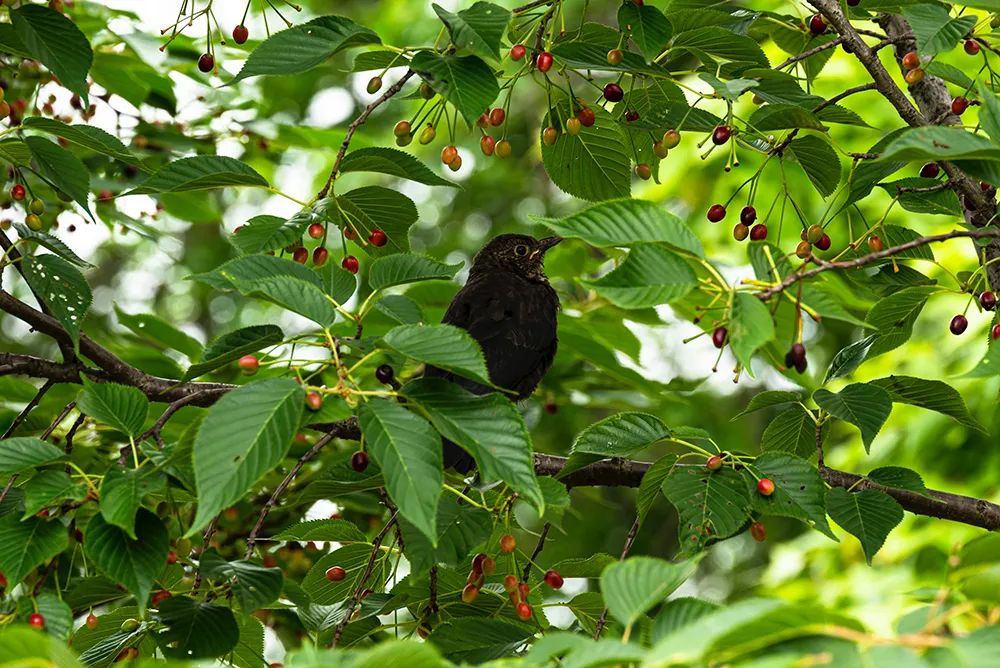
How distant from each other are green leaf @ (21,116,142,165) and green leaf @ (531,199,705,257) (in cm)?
96

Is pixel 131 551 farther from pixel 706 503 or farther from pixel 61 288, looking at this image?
pixel 706 503

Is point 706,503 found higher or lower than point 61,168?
lower

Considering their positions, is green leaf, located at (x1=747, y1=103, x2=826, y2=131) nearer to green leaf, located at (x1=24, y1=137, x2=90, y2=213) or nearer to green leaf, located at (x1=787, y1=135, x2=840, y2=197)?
green leaf, located at (x1=787, y1=135, x2=840, y2=197)

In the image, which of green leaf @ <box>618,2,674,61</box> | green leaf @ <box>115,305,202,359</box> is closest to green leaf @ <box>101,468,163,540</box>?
green leaf @ <box>618,2,674,61</box>

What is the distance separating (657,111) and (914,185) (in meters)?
0.49

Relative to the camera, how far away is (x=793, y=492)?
5.72 ft

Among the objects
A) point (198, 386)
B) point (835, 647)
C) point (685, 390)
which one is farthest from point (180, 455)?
point (685, 390)

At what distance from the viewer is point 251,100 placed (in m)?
3.27

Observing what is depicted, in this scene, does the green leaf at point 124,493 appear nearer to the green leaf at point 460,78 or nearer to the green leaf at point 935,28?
the green leaf at point 460,78

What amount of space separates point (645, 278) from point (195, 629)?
0.85m

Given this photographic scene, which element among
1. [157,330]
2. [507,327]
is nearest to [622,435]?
[507,327]

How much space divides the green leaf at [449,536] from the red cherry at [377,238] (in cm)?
53

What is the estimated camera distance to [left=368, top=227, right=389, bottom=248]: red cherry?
204 centimetres

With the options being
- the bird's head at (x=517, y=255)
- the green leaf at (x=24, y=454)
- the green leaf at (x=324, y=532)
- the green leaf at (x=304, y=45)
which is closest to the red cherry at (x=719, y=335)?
the green leaf at (x=304, y=45)
